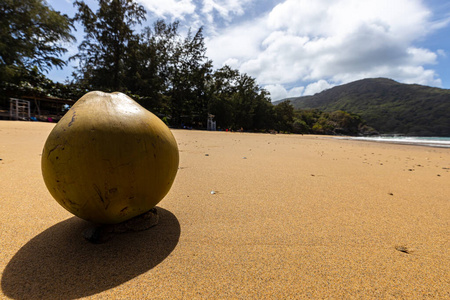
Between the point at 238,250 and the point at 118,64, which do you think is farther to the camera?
the point at 118,64

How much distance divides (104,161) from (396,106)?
159111mm

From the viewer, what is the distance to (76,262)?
103 centimetres

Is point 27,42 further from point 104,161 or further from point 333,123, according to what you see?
point 333,123

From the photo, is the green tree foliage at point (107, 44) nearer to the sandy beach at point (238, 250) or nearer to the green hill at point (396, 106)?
the sandy beach at point (238, 250)

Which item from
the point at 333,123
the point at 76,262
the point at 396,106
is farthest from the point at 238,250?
the point at 396,106

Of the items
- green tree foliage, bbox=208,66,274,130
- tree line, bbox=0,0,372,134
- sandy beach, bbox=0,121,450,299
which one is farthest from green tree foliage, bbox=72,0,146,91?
sandy beach, bbox=0,121,450,299

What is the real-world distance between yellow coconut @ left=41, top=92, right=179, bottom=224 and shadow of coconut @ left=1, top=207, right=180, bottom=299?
0.58ft

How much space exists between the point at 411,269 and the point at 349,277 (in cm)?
38

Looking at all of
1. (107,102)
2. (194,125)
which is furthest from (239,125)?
(107,102)

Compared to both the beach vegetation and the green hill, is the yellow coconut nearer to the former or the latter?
the beach vegetation

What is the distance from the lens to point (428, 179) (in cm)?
318

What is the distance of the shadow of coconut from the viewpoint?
0.87 m

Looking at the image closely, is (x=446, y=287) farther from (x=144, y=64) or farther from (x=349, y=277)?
(x=144, y=64)

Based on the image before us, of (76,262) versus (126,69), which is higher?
(126,69)
